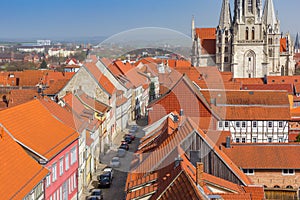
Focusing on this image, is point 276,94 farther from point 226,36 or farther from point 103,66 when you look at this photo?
point 226,36

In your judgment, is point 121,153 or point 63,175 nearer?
point 63,175

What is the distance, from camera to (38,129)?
65.3ft

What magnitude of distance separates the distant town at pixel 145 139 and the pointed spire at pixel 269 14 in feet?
58.7

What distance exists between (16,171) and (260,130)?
21.7 m

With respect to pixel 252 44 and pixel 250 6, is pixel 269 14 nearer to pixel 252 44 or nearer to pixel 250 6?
pixel 250 6

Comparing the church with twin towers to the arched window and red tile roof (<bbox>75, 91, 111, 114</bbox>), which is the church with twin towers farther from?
red tile roof (<bbox>75, 91, 111, 114</bbox>)

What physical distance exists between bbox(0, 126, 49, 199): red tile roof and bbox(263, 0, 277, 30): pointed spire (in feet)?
201

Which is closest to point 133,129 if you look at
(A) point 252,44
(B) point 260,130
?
(B) point 260,130

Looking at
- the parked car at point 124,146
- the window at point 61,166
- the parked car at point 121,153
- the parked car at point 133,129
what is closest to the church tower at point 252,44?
the parked car at point 133,129

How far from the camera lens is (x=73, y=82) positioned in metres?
35.1

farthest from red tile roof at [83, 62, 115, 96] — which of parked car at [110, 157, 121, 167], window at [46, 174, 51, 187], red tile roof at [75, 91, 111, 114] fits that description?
window at [46, 174, 51, 187]

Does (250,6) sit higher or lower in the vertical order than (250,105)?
higher

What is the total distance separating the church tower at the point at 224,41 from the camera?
71000 mm

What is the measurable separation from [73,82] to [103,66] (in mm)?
5361
